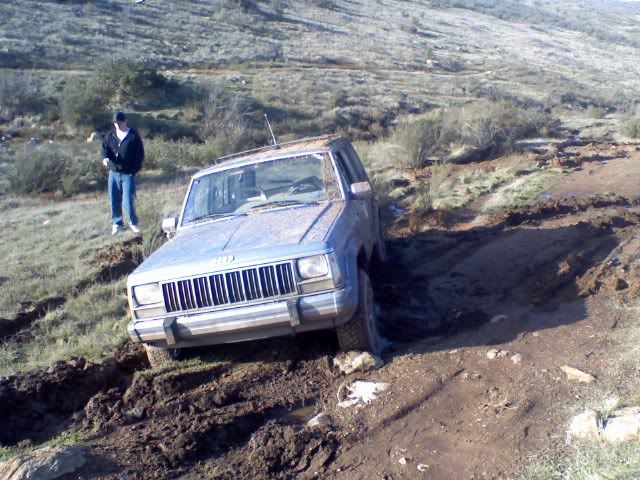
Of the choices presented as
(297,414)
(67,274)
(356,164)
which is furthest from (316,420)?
(67,274)

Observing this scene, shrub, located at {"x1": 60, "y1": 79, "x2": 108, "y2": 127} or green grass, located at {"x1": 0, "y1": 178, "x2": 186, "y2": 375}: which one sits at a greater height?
green grass, located at {"x1": 0, "y1": 178, "x2": 186, "y2": 375}

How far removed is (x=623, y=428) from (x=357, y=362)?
2.08 m

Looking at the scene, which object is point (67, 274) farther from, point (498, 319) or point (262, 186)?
point (498, 319)

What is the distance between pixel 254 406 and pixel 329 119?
2321cm

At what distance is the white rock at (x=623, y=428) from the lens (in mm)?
3930

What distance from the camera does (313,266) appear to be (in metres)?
5.35

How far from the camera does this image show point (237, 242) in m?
5.75

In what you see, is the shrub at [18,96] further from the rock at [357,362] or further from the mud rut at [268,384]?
the rock at [357,362]

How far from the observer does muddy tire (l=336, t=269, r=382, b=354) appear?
559 centimetres

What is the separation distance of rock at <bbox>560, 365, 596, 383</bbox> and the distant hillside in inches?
1052

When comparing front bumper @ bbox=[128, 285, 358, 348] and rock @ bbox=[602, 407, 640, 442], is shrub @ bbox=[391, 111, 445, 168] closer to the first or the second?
front bumper @ bbox=[128, 285, 358, 348]

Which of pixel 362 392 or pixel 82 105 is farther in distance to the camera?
pixel 82 105

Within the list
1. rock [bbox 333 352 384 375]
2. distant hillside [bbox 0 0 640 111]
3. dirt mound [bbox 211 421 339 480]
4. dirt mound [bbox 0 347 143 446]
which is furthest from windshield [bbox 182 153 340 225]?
distant hillside [bbox 0 0 640 111]

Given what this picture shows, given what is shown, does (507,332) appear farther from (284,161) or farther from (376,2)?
(376,2)
